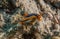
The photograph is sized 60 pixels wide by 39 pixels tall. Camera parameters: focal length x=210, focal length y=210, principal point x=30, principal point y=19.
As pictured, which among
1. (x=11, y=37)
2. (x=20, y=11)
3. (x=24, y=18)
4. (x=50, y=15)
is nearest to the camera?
(x=11, y=37)

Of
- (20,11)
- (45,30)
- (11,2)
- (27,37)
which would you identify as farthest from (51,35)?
(11,2)

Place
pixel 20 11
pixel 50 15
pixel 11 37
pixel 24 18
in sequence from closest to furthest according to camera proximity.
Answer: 1. pixel 11 37
2. pixel 24 18
3. pixel 20 11
4. pixel 50 15

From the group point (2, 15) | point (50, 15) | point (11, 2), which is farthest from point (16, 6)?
point (50, 15)

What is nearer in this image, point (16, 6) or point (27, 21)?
point (27, 21)

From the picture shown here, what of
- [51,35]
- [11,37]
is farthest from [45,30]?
[11,37]

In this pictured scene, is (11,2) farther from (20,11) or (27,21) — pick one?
(27,21)

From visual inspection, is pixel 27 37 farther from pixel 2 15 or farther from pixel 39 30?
pixel 2 15

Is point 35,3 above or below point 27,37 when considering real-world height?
above

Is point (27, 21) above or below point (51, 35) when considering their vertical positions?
above

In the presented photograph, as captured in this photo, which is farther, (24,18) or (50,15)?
(50,15)
